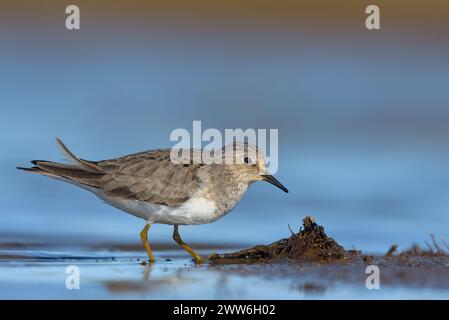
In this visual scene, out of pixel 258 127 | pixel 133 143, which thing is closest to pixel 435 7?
pixel 258 127

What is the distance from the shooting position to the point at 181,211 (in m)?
10.0

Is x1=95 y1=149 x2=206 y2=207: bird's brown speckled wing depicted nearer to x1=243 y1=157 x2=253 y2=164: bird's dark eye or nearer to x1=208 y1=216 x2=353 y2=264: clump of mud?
x1=243 y1=157 x2=253 y2=164: bird's dark eye

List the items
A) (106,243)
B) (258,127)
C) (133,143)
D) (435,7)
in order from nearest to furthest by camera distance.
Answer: (106,243) < (133,143) < (258,127) < (435,7)

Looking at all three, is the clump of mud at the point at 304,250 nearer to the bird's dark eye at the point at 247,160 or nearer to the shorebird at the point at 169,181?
the shorebird at the point at 169,181

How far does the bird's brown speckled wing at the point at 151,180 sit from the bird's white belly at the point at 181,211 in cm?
6

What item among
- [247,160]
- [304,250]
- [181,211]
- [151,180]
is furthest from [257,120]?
[304,250]

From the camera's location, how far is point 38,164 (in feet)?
34.3

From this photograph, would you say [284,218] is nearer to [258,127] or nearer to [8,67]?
[258,127]

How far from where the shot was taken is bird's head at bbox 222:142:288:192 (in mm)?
10531

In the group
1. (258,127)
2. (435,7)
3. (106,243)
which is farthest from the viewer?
(435,7)

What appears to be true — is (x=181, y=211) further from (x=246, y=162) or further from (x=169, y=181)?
(x=246, y=162)

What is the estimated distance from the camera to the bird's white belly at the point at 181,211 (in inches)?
393

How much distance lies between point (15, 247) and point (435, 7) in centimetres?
1321

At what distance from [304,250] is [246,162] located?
1575 millimetres
